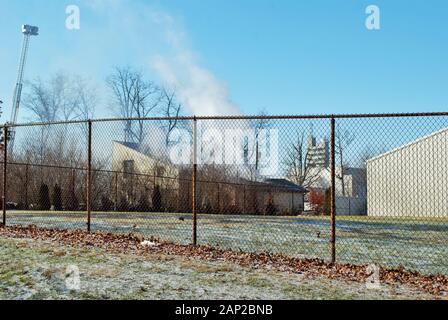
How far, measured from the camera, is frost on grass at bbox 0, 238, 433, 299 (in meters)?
5.08

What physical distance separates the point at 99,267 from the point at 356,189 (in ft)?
124

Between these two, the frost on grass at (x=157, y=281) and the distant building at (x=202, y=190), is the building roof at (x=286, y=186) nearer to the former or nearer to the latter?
the distant building at (x=202, y=190)

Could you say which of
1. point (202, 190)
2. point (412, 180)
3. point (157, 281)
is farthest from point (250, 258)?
point (412, 180)

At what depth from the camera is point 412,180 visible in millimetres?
27547

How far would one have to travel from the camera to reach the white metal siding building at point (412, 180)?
26.5m

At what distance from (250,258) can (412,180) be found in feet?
74.6

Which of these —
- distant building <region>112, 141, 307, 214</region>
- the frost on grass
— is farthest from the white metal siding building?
the frost on grass

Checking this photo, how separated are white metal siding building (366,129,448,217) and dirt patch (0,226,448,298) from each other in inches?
801

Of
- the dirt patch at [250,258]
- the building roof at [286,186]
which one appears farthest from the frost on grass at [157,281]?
the building roof at [286,186]

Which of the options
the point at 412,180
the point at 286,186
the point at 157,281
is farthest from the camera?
the point at 286,186

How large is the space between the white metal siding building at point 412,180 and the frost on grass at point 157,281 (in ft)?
71.1

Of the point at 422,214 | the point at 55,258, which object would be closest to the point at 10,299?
the point at 55,258

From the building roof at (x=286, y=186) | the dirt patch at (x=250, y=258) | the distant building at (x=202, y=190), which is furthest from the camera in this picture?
the building roof at (x=286, y=186)

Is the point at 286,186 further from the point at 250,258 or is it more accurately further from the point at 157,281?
the point at 157,281
